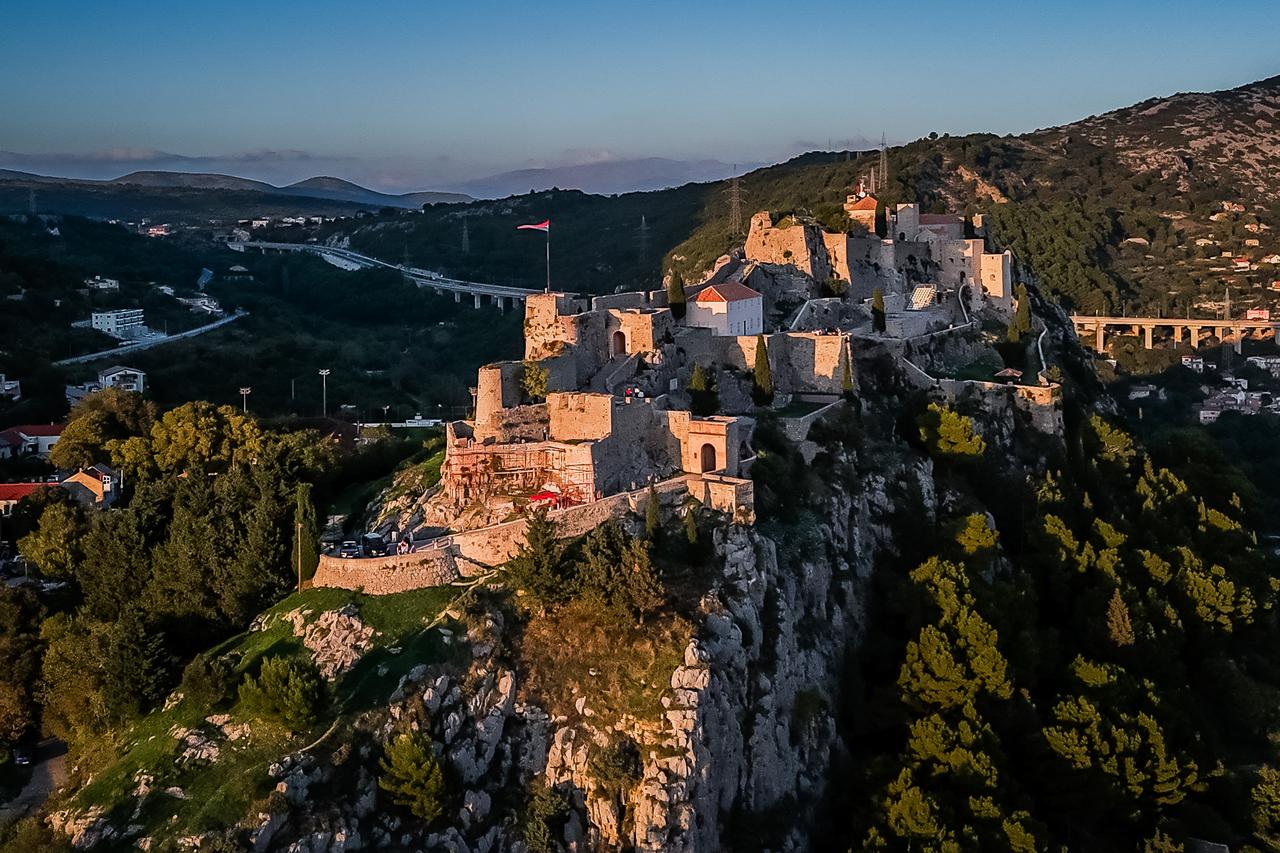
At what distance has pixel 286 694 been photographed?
1013 inches

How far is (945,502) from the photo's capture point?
41.0 m

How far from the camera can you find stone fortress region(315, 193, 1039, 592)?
3194 cm

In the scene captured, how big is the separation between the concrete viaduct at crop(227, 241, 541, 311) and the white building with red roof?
109 feet

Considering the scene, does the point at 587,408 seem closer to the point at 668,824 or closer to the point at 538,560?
the point at 538,560

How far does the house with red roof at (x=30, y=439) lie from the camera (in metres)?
54.7

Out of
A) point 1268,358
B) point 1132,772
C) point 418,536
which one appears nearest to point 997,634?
point 1132,772

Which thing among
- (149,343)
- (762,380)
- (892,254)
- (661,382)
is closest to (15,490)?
(661,382)

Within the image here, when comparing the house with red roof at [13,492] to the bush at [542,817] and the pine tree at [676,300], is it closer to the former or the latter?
the pine tree at [676,300]

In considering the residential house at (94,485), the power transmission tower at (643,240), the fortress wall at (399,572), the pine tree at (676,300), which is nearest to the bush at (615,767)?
the fortress wall at (399,572)

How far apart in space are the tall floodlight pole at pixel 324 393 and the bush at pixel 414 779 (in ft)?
143

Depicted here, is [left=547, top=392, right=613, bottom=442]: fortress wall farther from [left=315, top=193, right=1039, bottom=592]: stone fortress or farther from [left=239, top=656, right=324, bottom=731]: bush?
[left=239, top=656, right=324, bottom=731]: bush

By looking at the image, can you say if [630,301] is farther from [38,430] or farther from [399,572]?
[38,430]

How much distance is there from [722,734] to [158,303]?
270 feet

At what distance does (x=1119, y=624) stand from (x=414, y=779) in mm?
24698
